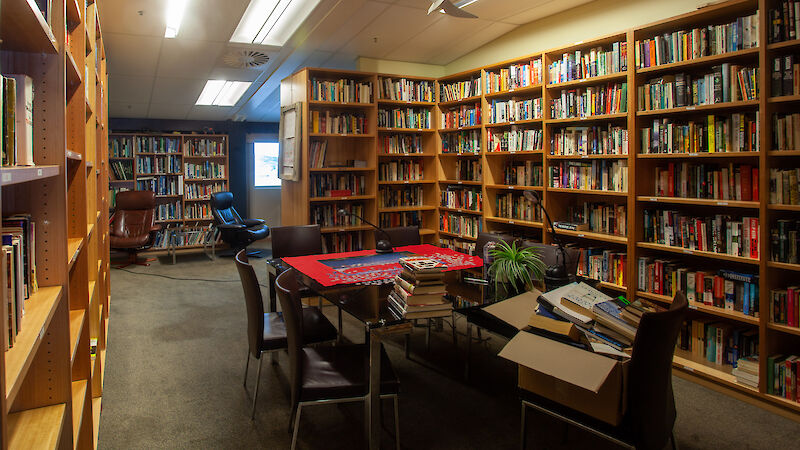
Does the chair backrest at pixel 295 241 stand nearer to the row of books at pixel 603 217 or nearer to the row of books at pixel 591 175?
the row of books at pixel 591 175

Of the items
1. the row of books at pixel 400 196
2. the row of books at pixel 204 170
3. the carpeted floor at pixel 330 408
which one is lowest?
the carpeted floor at pixel 330 408

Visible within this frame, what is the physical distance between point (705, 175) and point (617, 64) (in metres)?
1.05

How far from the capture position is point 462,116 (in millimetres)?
5473

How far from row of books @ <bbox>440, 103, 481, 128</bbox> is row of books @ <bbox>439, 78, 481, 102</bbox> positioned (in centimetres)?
12

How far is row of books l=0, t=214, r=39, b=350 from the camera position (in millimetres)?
1090

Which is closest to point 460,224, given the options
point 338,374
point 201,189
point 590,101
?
point 590,101

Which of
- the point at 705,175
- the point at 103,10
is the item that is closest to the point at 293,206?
the point at 103,10

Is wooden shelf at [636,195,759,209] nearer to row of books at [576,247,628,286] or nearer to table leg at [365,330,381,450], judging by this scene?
row of books at [576,247,628,286]

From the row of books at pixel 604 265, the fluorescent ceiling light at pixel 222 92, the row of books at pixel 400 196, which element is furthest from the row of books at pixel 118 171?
the row of books at pixel 604 265

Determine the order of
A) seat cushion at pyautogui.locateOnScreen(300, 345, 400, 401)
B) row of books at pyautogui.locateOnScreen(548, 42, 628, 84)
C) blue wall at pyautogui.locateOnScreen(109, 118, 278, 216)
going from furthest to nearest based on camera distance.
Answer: blue wall at pyautogui.locateOnScreen(109, 118, 278, 216) < row of books at pyautogui.locateOnScreen(548, 42, 628, 84) < seat cushion at pyautogui.locateOnScreen(300, 345, 400, 401)

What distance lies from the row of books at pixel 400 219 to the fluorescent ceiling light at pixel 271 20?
2149 mm

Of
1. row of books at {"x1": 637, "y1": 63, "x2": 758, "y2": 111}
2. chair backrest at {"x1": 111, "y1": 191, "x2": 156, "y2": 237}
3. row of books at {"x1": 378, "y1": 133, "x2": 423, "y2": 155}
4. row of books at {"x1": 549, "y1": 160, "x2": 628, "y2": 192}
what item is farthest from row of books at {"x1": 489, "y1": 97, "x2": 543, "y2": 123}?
chair backrest at {"x1": 111, "y1": 191, "x2": 156, "y2": 237}

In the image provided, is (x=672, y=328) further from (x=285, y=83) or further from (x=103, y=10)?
(x=285, y=83)

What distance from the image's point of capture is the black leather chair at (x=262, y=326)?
101 inches
